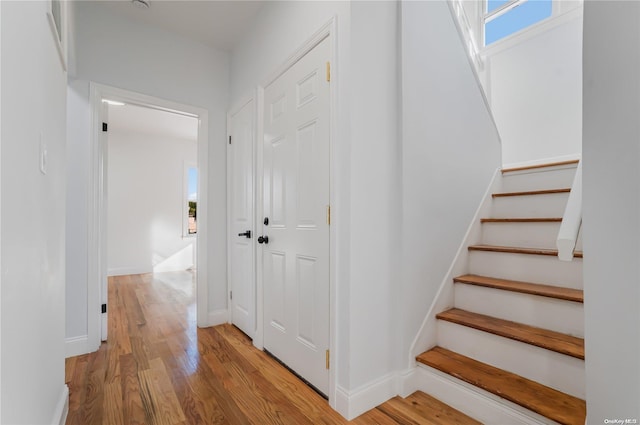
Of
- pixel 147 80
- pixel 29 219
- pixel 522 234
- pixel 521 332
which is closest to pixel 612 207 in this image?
pixel 521 332

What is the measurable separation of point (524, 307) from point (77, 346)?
3.12 metres

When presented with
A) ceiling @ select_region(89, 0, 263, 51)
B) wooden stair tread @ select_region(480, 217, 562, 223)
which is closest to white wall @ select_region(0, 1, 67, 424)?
ceiling @ select_region(89, 0, 263, 51)

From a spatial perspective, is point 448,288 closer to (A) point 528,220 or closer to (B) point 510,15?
(A) point 528,220

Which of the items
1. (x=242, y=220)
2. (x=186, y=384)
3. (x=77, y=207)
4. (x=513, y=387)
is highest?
(x=77, y=207)

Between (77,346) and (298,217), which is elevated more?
(298,217)

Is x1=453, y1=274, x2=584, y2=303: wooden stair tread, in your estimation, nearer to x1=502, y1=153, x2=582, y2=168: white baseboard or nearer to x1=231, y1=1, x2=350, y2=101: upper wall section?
x1=231, y1=1, x2=350, y2=101: upper wall section

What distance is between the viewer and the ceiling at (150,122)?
4.52 meters

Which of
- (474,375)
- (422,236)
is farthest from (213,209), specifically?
(474,375)

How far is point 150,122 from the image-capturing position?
4.98m

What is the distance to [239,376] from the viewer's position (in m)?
1.92

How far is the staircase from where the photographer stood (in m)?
1.35

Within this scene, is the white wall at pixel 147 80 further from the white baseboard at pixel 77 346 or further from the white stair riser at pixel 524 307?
the white stair riser at pixel 524 307

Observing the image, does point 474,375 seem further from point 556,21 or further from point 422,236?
point 556,21

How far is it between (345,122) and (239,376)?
1729mm
